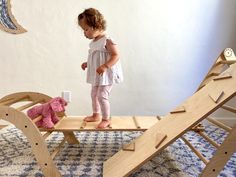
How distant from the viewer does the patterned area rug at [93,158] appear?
1253 mm

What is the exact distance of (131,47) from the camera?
2.24 m

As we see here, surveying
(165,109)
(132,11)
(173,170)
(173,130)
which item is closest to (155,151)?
(173,130)

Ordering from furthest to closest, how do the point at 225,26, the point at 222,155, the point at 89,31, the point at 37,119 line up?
the point at 225,26 → the point at 89,31 → the point at 37,119 → the point at 222,155

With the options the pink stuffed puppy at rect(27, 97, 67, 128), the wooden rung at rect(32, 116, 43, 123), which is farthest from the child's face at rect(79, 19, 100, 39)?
the wooden rung at rect(32, 116, 43, 123)

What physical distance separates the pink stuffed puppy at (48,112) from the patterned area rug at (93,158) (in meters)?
0.19

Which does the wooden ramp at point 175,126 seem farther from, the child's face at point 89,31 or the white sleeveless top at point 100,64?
the child's face at point 89,31

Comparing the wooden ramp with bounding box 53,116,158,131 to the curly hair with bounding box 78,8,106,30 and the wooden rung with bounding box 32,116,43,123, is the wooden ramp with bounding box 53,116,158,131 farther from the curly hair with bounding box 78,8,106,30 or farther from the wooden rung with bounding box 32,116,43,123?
the curly hair with bounding box 78,8,106,30

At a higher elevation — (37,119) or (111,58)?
(111,58)

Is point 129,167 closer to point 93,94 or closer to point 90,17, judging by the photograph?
point 93,94

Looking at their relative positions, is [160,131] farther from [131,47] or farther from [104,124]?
[131,47]

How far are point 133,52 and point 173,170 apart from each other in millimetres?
1169

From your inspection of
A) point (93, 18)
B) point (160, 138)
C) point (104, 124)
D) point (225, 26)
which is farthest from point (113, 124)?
point (225, 26)

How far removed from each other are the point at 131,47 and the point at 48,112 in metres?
1.04

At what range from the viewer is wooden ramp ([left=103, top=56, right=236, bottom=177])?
1.00 metres
